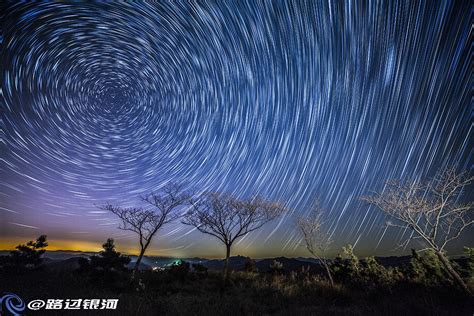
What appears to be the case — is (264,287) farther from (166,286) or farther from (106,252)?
(106,252)

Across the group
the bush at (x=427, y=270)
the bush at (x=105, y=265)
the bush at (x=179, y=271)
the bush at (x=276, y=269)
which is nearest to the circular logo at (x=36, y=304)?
the bush at (x=105, y=265)

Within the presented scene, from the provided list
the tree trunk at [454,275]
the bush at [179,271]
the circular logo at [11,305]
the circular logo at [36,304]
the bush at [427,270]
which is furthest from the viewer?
the bush at [179,271]

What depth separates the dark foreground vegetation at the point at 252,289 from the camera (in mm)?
8211

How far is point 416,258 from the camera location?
15945mm

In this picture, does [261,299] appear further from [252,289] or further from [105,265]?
[105,265]

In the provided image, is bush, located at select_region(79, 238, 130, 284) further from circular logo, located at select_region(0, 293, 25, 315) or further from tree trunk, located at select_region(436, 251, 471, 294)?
tree trunk, located at select_region(436, 251, 471, 294)

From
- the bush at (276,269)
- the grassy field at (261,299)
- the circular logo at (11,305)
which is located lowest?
the grassy field at (261,299)

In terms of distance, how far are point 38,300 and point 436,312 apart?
13399 mm

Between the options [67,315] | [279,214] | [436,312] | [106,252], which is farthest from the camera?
[279,214]

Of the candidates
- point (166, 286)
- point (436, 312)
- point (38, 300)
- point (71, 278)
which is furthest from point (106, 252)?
point (436, 312)

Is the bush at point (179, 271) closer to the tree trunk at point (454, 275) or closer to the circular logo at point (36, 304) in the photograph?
the circular logo at point (36, 304)

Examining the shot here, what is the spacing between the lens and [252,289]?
14.2m

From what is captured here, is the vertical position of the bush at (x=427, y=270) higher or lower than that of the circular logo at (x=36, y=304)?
higher

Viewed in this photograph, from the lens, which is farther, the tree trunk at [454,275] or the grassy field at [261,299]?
the tree trunk at [454,275]
